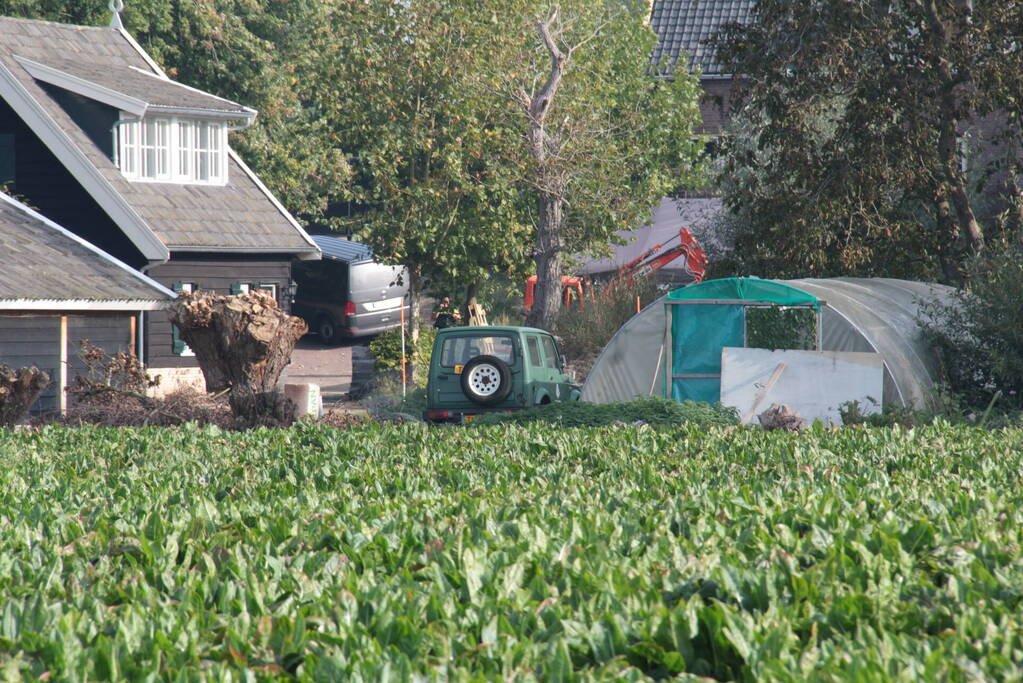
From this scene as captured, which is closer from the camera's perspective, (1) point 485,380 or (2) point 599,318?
(1) point 485,380

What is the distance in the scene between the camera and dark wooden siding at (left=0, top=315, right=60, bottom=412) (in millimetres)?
23266

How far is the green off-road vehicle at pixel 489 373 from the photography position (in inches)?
830

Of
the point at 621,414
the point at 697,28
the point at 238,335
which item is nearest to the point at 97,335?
the point at 238,335

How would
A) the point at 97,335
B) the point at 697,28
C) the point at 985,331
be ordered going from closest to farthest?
the point at 985,331 → the point at 97,335 → the point at 697,28

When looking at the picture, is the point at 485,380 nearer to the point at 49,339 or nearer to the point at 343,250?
the point at 49,339

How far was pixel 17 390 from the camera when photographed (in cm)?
1479

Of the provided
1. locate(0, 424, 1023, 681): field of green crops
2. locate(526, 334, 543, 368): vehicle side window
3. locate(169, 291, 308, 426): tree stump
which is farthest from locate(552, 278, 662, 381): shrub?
Answer: locate(0, 424, 1023, 681): field of green crops

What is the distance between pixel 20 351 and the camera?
23.4 m

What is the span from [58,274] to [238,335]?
851 centimetres

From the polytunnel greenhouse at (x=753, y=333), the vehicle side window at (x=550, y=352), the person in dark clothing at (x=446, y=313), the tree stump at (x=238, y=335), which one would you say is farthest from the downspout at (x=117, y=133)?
the polytunnel greenhouse at (x=753, y=333)

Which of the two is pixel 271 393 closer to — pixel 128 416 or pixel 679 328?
pixel 128 416

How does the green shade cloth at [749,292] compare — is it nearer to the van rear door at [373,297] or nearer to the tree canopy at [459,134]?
the tree canopy at [459,134]

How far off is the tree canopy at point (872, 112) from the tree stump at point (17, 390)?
13411 mm

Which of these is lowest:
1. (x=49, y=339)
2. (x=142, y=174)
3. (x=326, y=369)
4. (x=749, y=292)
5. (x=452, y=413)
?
(x=452, y=413)
